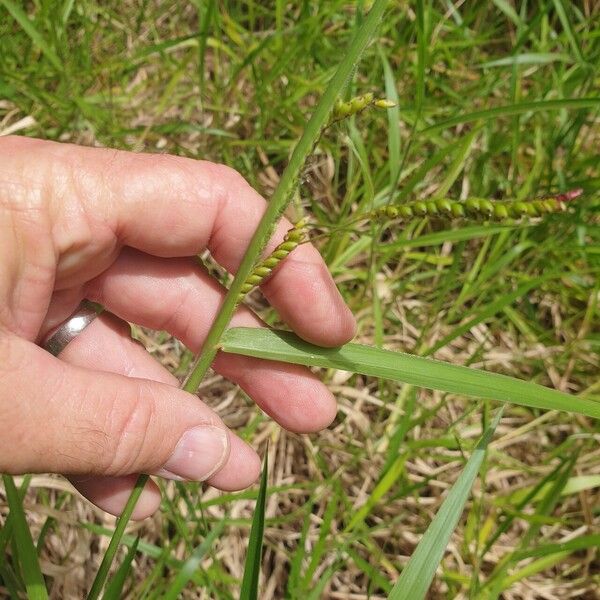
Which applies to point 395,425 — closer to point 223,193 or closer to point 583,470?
point 583,470

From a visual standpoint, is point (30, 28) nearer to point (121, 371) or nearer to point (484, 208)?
point (121, 371)

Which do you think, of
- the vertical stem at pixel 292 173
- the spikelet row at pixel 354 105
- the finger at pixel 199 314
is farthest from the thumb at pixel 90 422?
the spikelet row at pixel 354 105

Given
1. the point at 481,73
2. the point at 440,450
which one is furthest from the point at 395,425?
the point at 481,73

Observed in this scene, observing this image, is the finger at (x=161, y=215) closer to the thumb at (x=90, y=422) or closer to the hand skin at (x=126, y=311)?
the hand skin at (x=126, y=311)

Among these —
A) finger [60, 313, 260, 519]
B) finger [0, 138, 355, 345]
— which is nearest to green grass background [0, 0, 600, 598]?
finger [60, 313, 260, 519]

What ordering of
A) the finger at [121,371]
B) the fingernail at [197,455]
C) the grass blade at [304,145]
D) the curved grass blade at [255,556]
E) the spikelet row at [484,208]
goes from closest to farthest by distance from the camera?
the spikelet row at [484,208], the grass blade at [304,145], the curved grass blade at [255,556], the fingernail at [197,455], the finger at [121,371]

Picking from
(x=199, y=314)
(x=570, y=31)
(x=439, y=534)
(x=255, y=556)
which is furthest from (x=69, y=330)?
(x=570, y=31)
